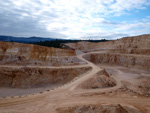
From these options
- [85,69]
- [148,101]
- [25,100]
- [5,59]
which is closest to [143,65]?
[85,69]

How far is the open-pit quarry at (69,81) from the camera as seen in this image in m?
7.75

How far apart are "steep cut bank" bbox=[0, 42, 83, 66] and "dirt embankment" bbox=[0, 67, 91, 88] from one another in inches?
132

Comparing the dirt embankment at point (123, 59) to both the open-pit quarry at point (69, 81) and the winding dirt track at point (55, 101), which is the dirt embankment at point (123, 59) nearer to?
the open-pit quarry at point (69, 81)

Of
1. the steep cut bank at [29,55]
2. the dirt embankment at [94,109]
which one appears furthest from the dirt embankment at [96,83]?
the steep cut bank at [29,55]

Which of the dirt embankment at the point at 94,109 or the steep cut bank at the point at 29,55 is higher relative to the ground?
the steep cut bank at the point at 29,55

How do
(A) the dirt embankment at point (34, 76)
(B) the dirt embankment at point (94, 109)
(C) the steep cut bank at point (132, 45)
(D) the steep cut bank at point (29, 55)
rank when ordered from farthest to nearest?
(C) the steep cut bank at point (132, 45) → (D) the steep cut bank at point (29, 55) → (A) the dirt embankment at point (34, 76) → (B) the dirt embankment at point (94, 109)

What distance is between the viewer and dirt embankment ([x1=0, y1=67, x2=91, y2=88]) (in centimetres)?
1731

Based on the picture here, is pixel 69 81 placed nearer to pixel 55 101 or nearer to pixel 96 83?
pixel 96 83

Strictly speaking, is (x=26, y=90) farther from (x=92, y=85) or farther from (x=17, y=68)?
(x=92, y=85)

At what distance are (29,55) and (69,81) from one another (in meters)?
10.0

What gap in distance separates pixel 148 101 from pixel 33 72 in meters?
15.2

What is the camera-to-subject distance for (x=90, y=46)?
54938 mm

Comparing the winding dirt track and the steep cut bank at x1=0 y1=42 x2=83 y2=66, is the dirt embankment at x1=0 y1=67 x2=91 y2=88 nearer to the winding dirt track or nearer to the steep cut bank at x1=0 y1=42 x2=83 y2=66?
the steep cut bank at x1=0 y1=42 x2=83 y2=66

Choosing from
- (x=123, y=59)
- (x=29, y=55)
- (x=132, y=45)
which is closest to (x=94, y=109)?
(x=29, y=55)
